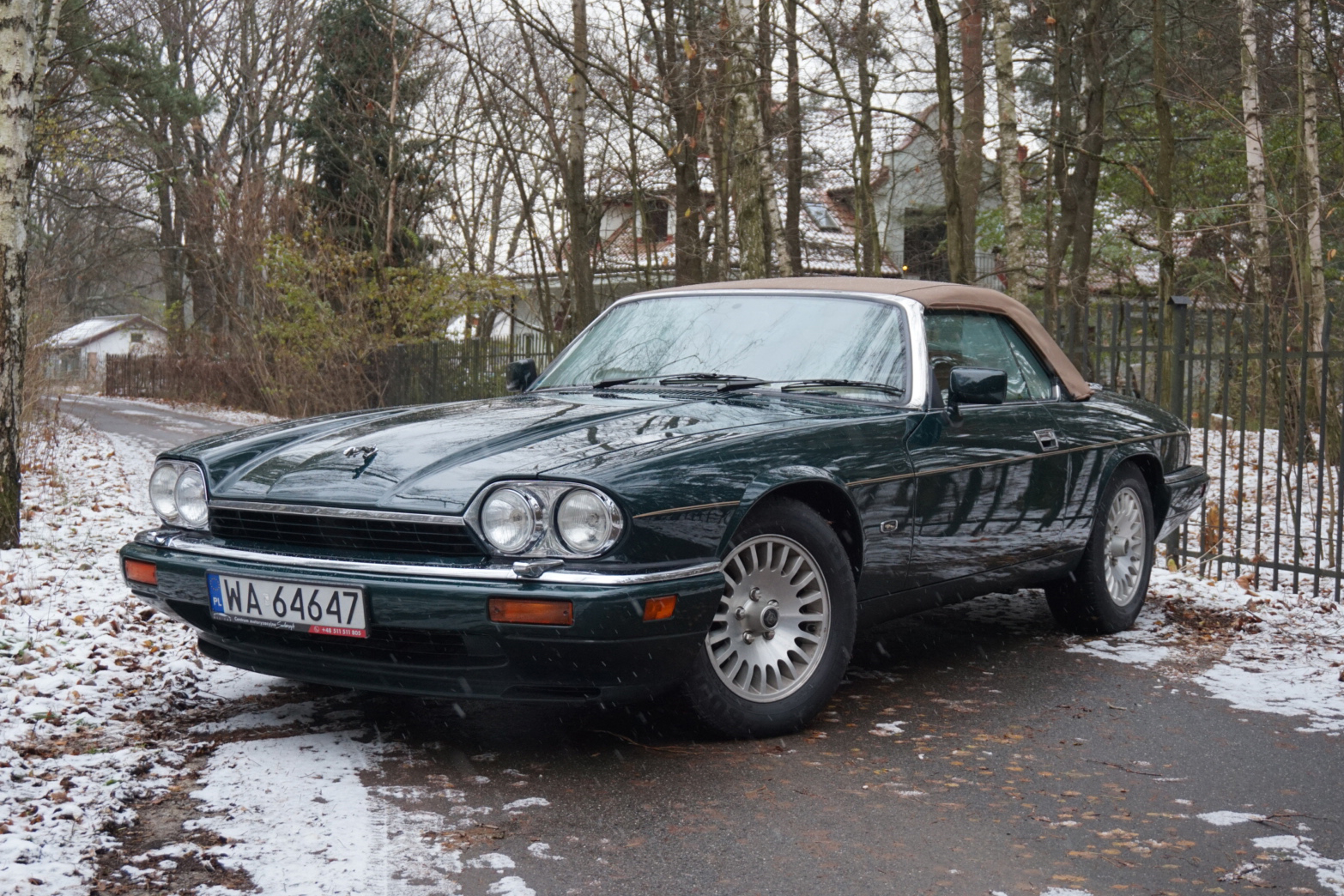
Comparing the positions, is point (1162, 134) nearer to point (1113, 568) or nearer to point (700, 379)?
point (1113, 568)

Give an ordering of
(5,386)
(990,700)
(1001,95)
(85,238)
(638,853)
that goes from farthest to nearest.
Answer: (85,238)
(1001,95)
(5,386)
(990,700)
(638,853)

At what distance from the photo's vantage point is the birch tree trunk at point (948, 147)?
16859 mm

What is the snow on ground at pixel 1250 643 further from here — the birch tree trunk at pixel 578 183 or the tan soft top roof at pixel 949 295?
the birch tree trunk at pixel 578 183

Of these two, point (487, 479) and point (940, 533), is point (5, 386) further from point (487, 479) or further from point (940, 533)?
point (940, 533)

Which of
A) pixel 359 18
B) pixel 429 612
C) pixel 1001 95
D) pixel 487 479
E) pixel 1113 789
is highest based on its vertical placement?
pixel 359 18

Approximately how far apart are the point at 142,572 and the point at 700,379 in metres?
2.06

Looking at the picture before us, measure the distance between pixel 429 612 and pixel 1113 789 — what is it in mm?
2006

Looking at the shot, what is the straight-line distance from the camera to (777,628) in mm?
4262

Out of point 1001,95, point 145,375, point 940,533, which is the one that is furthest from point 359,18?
point 940,533

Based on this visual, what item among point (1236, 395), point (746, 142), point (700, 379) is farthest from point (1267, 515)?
point (1236, 395)

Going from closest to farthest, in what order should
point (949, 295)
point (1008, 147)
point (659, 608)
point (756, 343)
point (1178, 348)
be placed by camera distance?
1. point (659, 608)
2. point (756, 343)
3. point (949, 295)
4. point (1178, 348)
5. point (1008, 147)

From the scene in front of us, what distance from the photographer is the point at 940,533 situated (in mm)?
4941

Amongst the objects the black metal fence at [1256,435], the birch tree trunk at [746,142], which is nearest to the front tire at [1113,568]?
the black metal fence at [1256,435]

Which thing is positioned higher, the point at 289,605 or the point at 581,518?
the point at 581,518
